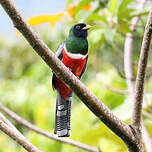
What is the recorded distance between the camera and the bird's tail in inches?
76.4

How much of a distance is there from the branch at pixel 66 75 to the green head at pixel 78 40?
928 millimetres

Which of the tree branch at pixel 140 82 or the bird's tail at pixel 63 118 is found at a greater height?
the tree branch at pixel 140 82

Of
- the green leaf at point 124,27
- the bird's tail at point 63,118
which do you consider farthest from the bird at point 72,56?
Result: the green leaf at point 124,27

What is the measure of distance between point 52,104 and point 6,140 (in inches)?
32.2

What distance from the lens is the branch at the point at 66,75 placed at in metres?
1.21

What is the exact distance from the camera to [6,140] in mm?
4602

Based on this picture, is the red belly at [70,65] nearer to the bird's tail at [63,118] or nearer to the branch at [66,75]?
the bird's tail at [63,118]

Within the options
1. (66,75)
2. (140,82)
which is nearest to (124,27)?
(140,82)

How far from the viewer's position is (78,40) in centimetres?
244

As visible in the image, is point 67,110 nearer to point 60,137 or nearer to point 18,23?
point 60,137

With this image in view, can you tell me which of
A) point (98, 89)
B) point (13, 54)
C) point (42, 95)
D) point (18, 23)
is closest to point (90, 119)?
point (98, 89)

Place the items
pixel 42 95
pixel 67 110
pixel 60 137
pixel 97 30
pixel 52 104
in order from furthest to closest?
pixel 42 95 → pixel 52 104 → pixel 97 30 → pixel 67 110 → pixel 60 137

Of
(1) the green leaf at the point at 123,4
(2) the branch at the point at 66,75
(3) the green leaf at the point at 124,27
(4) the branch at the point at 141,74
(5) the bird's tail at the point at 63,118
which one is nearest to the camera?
(2) the branch at the point at 66,75

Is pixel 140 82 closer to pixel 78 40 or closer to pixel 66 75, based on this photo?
pixel 66 75
